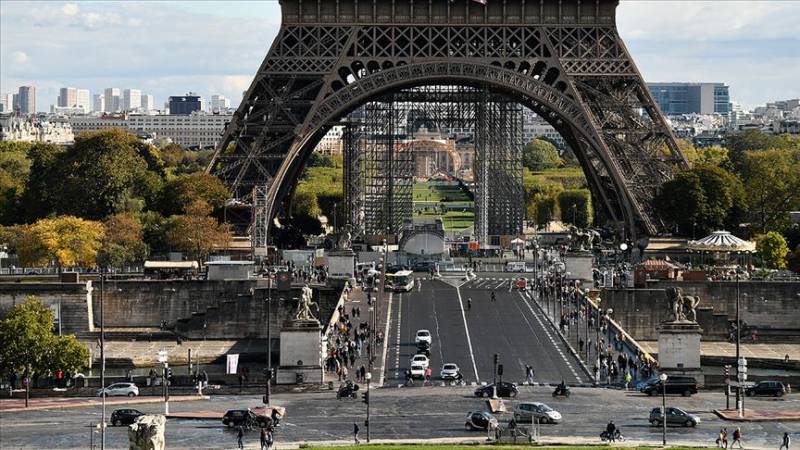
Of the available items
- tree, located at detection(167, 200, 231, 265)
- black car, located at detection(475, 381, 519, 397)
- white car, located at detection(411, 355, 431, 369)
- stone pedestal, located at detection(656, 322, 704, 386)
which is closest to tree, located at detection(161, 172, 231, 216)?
tree, located at detection(167, 200, 231, 265)

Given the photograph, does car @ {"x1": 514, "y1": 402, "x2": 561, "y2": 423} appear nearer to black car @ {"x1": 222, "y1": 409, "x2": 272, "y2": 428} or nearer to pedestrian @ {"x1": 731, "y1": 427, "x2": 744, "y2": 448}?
pedestrian @ {"x1": 731, "y1": 427, "x2": 744, "y2": 448}

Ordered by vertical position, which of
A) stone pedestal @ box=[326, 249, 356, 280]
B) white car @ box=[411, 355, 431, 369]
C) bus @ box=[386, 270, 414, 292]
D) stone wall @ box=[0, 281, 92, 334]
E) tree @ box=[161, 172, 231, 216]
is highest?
tree @ box=[161, 172, 231, 216]

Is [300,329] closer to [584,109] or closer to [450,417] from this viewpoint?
[450,417]

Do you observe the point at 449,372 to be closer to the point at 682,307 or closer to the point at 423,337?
the point at 423,337

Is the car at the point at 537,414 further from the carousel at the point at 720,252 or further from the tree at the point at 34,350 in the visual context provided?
the carousel at the point at 720,252

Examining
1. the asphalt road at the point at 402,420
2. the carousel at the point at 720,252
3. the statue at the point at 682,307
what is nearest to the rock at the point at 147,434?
the asphalt road at the point at 402,420

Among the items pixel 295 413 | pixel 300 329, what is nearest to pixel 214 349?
pixel 300 329
